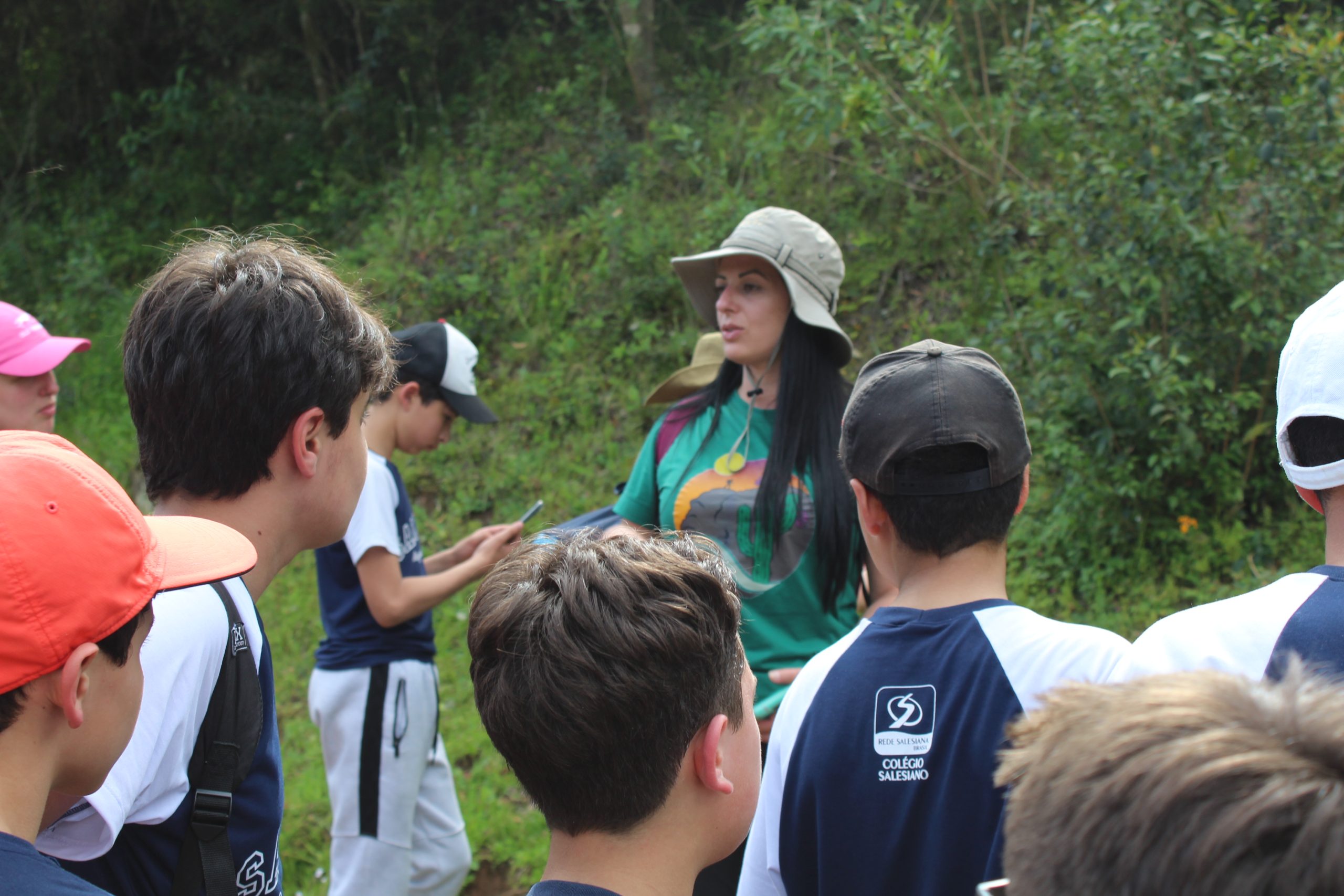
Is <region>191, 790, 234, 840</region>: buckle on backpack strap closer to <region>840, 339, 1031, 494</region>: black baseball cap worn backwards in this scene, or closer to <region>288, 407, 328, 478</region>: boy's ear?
<region>288, 407, 328, 478</region>: boy's ear

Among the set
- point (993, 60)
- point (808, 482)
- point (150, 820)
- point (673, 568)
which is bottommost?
point (150, 820)

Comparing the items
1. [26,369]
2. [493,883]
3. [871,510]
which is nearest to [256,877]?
[871,510]

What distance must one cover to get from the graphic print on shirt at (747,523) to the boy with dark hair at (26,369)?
7.21ft

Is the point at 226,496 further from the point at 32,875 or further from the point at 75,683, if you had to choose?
the point at 32,875

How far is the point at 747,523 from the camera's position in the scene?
2.72m

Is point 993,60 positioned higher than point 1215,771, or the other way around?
point 993,60

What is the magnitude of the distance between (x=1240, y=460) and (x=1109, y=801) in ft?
14.4

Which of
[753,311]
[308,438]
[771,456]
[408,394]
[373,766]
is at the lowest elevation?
[373,766]

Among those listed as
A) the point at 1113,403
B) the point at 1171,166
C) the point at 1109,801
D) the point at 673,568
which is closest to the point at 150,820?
the point at 673,568

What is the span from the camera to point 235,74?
10422mm

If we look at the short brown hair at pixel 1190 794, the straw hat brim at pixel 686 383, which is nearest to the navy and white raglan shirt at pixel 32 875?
the short brown hair at pixel 1190 794

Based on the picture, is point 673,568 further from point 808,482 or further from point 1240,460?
point 1240,460

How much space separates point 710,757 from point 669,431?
163cm

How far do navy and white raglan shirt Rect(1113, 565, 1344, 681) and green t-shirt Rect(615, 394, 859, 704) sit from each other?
1.20 metres
